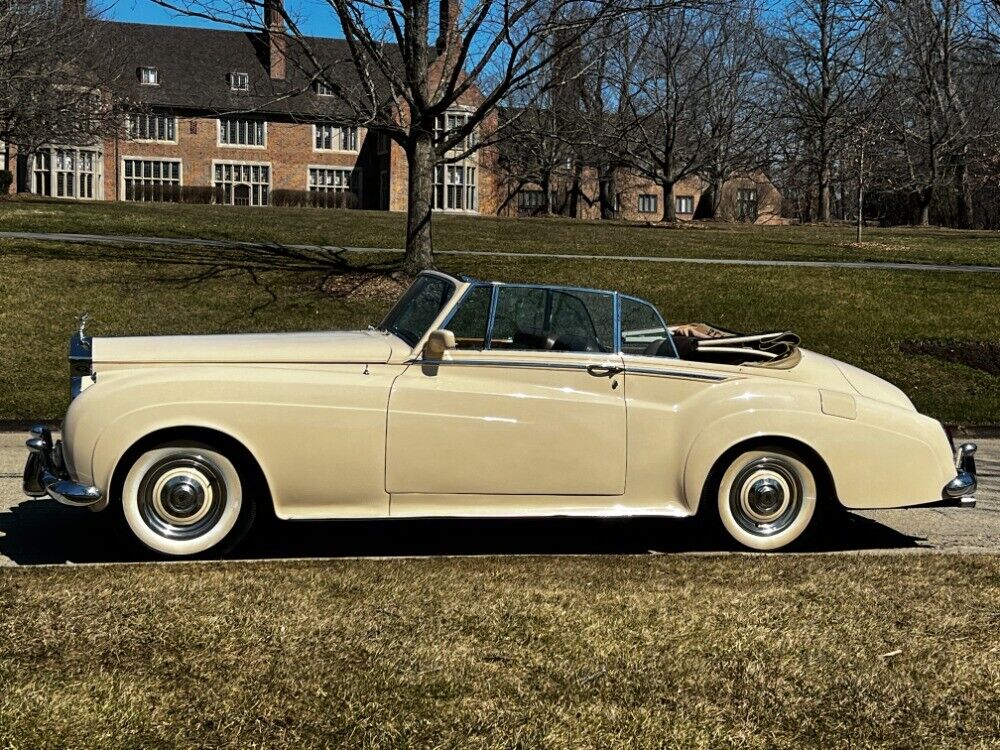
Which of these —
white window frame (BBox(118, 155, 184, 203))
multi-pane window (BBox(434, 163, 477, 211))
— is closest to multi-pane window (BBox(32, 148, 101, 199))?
white window frame (BBox(118, 155, 184, 203))

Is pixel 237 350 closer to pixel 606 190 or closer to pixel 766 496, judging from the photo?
pixel 766 496

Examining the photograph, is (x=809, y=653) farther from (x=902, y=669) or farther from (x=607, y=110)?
(x=607, y=110)

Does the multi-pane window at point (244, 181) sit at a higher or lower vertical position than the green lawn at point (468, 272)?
higher

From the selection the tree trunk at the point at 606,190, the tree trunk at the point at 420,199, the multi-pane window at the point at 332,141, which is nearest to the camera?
the tree trunk at the point at 420,199

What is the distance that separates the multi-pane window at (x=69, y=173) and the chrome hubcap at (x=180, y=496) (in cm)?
5694

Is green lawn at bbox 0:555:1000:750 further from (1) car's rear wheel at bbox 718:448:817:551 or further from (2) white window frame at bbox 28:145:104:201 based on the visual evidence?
(2) white window frame at bbox 28:145:104:201

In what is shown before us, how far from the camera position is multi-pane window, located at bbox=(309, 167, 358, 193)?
211 feet

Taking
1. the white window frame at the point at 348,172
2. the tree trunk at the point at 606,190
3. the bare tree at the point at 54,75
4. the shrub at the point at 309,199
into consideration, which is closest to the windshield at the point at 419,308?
the bare tree at the point at 54,75

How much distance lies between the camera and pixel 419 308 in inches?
263

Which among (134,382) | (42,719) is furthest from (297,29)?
(42,719)

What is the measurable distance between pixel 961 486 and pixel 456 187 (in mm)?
58257

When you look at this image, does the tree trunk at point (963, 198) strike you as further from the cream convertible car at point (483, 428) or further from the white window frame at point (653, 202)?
the cream convertible car at point (483, 428)

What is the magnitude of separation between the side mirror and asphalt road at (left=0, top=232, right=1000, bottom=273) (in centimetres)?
1545

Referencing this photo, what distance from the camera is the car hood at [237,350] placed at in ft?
20.0
